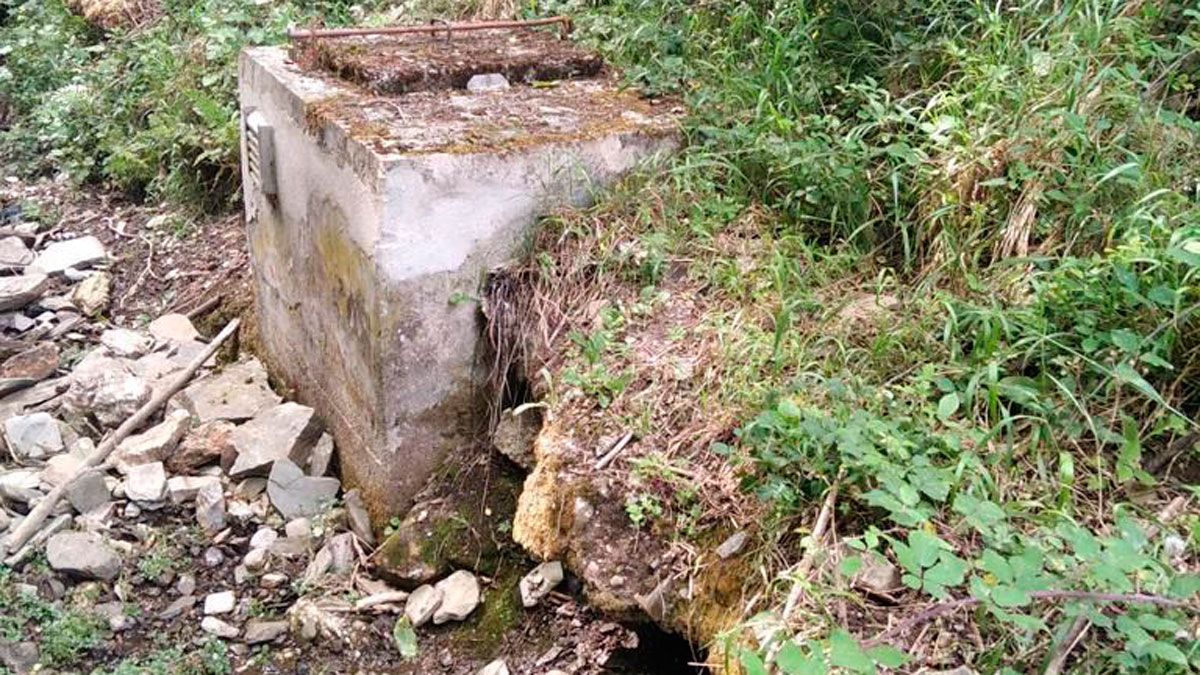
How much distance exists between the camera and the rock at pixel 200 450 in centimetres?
401

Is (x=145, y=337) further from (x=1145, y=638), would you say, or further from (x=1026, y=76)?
(x=1145, y=638)

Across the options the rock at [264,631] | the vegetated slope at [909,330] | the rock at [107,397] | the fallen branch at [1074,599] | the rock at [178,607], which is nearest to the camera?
the fallen branch at [1074,599]

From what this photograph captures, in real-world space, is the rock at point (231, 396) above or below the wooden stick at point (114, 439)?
above

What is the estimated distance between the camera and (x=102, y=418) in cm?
436

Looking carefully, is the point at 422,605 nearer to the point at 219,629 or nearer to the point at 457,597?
the point at 457,597

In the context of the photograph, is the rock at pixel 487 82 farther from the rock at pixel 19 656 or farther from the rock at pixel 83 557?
the rock at pixel 19 656

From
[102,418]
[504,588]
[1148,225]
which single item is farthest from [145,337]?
[1148,225]

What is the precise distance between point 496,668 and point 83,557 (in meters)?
1.52

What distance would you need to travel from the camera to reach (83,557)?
140 inches

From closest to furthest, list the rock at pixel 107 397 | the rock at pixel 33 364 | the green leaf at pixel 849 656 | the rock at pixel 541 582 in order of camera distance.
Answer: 1. the green leaf at pixel 849 656
2. the rock at pixel 541 582
3. the rock at pixel 107 397
4. the rock at pixel 33 364

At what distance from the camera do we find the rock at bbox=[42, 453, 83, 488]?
3977mm

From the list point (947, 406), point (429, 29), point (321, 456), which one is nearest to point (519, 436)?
point (321, 456)

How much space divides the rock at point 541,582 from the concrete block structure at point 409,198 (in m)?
0.58

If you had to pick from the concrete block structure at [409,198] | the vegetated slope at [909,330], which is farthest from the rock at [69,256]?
the vegetated slope at [909,330]
